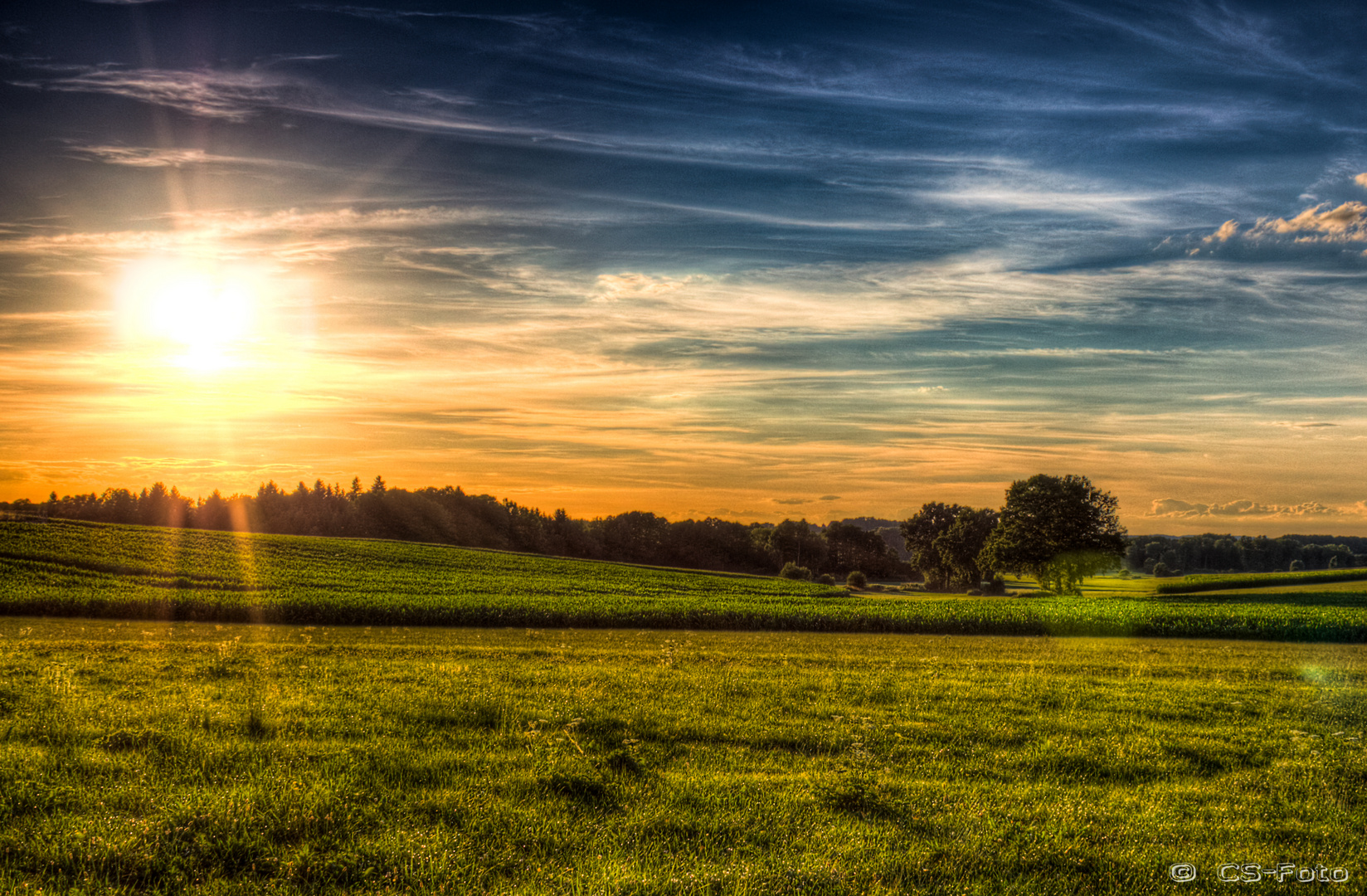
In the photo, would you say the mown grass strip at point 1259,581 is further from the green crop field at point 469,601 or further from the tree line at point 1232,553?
the tree line at point 1232,553

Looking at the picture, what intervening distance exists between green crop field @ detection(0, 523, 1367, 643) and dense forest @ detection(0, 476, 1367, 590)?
4996cm

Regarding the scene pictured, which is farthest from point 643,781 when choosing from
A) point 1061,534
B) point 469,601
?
point 1061,534

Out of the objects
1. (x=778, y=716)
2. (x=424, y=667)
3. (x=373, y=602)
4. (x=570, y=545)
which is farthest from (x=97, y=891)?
(x=570, y=545)

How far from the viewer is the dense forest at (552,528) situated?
378 ft

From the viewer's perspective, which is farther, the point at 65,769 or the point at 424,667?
the point at 424,667

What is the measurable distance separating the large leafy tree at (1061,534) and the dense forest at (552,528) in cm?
3142

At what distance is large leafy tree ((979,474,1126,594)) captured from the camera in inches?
2859

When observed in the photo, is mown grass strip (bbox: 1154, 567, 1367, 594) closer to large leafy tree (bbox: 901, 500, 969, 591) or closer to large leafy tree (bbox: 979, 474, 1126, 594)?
large leafy tree (bbox: 979, 474, 1126, 594)

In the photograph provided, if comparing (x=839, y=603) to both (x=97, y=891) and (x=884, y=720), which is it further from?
(x=97, y=891)

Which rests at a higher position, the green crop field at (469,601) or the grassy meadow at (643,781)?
the grassy meadow at (643,781)

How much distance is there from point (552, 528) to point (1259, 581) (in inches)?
3822

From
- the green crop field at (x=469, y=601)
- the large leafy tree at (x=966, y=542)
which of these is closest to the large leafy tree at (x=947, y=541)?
the large leafy tree at (x=966, y=542)

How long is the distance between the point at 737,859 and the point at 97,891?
5.12 metres

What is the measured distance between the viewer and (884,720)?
11523 mm
